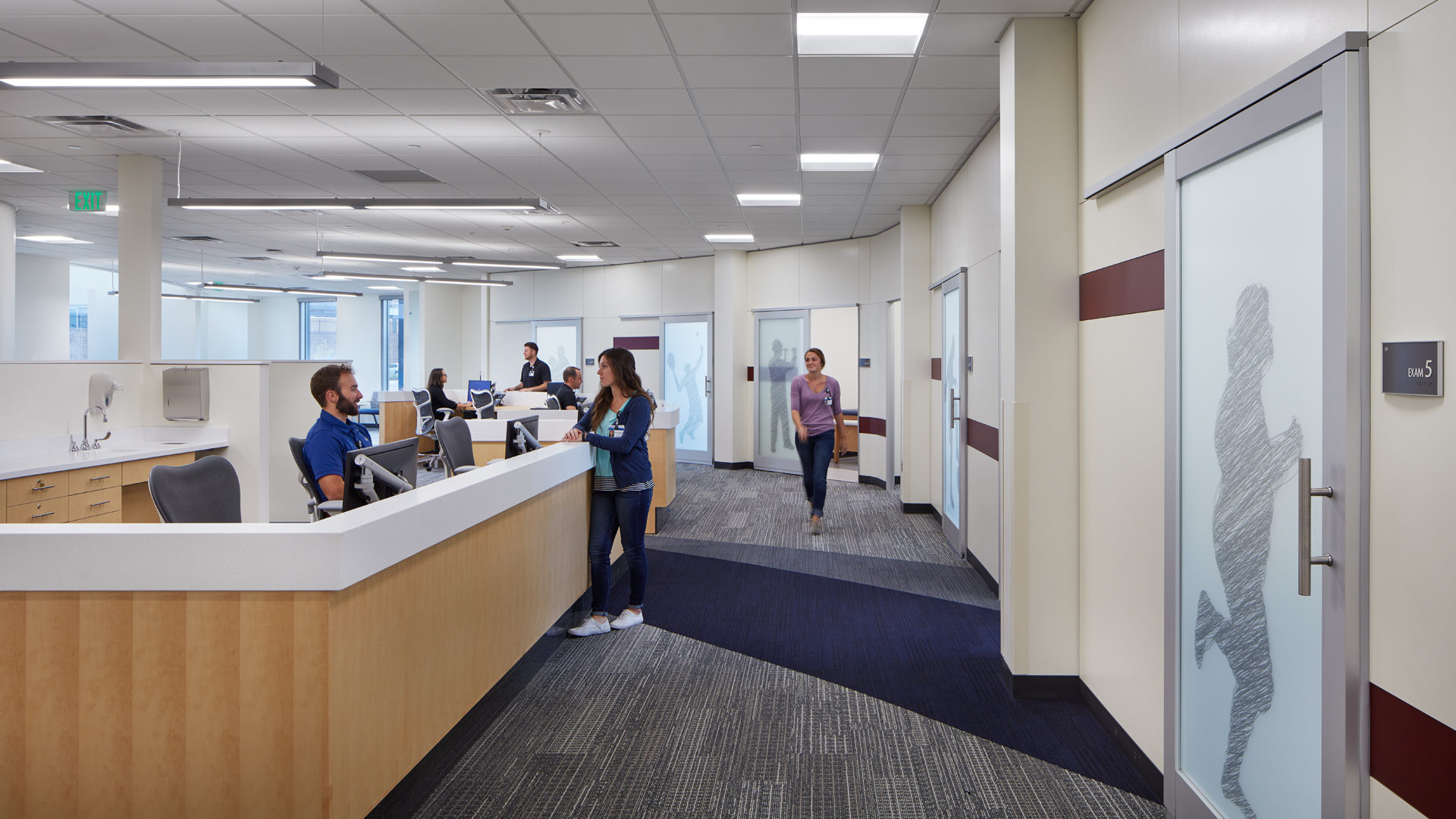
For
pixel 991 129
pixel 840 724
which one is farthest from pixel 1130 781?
pixel 991 129

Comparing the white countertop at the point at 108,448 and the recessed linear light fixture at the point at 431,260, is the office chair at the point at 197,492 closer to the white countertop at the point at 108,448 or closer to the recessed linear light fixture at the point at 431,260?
the white countertop at the point at 108,448

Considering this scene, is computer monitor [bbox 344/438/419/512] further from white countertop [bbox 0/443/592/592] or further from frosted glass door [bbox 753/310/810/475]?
frosted glass door [bbox 753/310/810/475]

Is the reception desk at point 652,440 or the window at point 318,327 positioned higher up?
the window at point 318,327

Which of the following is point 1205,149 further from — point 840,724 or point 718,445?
point 718,445

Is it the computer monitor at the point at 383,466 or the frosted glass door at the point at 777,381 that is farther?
the frosted glass door at the point at 777,381

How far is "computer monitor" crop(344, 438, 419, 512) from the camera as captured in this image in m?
2.71

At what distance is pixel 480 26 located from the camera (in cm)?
366

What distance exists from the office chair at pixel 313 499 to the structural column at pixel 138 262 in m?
3.28

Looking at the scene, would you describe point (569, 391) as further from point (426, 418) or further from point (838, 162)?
point (838, 162)

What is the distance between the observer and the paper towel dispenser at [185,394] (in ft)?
19.2

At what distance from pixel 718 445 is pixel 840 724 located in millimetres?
8053

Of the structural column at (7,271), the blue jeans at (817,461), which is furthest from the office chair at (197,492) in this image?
the structural column at (7,271)

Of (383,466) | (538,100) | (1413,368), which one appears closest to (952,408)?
(538,100)

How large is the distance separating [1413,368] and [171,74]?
388cm
